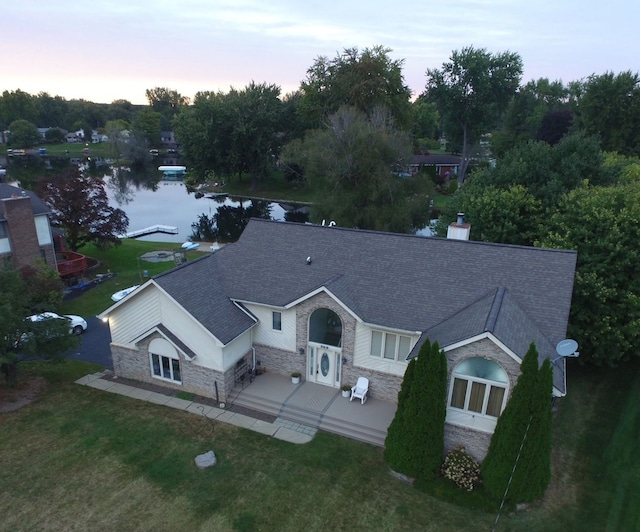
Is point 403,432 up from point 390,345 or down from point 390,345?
down

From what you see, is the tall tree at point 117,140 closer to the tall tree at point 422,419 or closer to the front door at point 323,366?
the front door at point 323,366

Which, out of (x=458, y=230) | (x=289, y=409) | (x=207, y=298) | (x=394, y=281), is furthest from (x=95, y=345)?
(x=458, y=230)

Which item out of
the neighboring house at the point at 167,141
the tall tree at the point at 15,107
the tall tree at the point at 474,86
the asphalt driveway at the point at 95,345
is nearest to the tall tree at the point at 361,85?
the tall tree at the point at 474,86

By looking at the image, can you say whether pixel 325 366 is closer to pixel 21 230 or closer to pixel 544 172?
pixel 544 172

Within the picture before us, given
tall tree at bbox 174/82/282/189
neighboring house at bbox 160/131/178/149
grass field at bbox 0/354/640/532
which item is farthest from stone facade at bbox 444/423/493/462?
neighboring house at bbox 160/131/178/149

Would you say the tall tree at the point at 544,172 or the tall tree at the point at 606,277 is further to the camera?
the tall tree at the point at 544,172
